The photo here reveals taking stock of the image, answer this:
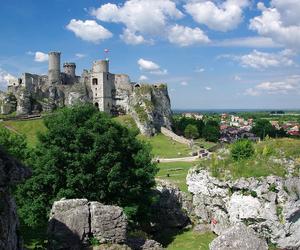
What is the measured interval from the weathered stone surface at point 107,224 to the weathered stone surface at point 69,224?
0.37 metres

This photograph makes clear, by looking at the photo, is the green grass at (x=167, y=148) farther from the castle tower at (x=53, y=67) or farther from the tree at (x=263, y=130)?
the tree at (x=263, y=130)

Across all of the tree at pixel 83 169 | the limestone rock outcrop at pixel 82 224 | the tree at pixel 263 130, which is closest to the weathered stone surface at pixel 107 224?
the limestone rock outcrop at pixel 82 224

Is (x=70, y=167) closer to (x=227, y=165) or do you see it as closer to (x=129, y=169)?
(x=129, y=169)

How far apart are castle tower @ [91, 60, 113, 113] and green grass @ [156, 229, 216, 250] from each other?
71.6 metres

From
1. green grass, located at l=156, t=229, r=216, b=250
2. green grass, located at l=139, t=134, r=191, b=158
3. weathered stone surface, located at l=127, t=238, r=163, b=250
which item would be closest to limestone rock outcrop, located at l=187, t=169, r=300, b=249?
green grass, located at l=156, t=229, r=216, b=250

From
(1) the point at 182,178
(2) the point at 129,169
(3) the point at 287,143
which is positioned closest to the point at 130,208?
(2) the point at 129,169

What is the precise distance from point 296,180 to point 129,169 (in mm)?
10900

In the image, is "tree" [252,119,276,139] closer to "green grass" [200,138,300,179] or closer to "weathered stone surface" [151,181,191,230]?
"weathered stone surface" [151,181,191,230]

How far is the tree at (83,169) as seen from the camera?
2681 cm

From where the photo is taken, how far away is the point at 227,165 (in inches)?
1103

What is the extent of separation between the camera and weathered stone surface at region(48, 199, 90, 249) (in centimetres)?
2089

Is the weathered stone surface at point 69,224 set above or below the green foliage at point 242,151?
below

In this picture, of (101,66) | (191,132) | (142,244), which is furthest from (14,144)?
(101,66)

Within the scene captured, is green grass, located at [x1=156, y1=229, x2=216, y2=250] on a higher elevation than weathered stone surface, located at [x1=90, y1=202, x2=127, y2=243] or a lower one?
lower
